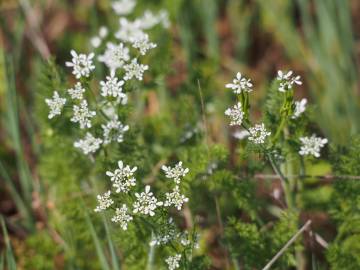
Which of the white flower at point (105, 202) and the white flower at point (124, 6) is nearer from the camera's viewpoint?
the white flower at point (105, 202)

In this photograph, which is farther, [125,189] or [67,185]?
[67,185]

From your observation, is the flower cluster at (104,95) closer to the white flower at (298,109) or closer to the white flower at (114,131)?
the white flower at (114,131)

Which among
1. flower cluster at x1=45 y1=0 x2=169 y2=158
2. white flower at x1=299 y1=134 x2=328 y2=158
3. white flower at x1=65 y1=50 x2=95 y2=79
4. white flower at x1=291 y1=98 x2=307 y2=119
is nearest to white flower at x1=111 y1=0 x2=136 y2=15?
flower cluster at x1=45 y1=0 x2=169 y2=158

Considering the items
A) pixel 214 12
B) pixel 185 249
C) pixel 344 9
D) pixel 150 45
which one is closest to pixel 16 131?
pixel 150 45

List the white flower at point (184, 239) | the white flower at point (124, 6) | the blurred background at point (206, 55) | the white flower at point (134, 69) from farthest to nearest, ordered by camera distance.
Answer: the white flower at point (124, 6), the blurred background at point (206, 55), the white flower at point (134, 69), the white flower at point (184, 239)

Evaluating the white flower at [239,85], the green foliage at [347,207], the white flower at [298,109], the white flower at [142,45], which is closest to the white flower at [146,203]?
the white flower at [239,85]

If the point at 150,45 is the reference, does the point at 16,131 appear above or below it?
above

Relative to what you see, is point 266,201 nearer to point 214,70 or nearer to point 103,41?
point 214,70

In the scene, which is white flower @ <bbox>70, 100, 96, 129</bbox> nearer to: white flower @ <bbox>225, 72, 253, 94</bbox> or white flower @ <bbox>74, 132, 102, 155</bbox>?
white flower @ <bbox>74, 132, 102, 155</bbox>

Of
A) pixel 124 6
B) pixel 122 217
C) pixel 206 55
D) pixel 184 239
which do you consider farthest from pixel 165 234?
pixel 206 55
